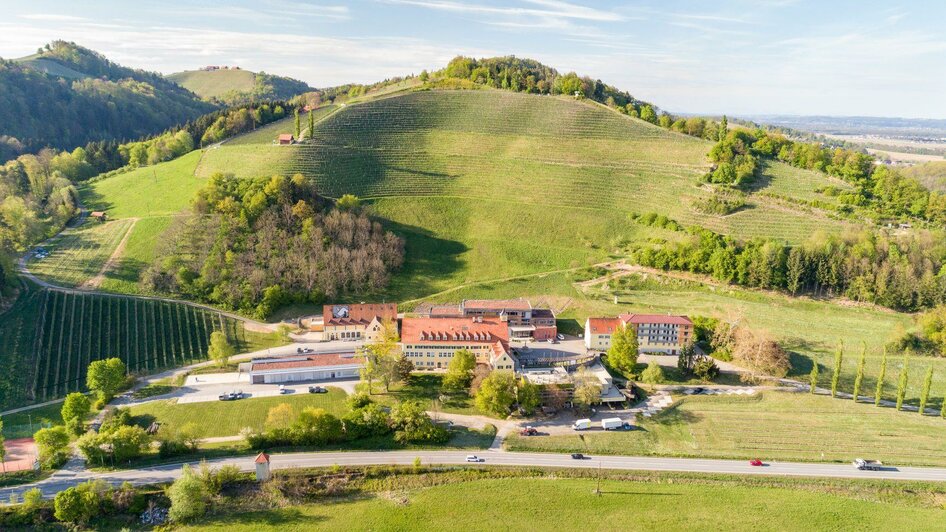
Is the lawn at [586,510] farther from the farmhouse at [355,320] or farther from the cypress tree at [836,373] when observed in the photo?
the farmhouse at [355,320]

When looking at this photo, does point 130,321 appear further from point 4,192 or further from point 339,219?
point 4,192

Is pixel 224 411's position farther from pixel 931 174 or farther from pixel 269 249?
pixel 931 174

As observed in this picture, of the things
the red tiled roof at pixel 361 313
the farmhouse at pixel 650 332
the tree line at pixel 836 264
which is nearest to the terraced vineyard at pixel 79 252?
the red tiled roof at pixel 361 313

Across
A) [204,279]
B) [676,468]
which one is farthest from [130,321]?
[676,468]

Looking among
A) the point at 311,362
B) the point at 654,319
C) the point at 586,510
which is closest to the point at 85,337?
the point at 311,362

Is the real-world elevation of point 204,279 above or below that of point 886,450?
above

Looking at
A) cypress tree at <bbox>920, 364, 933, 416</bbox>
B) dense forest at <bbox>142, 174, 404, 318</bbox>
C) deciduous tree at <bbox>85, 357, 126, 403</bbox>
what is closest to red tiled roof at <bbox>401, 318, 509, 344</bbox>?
dense forest at <bbox>142, 174, 404, 318</bbox>

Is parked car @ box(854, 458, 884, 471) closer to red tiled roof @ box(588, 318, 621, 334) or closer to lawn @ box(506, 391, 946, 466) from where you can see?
lawn @ box(506, 391, 946, 466)
